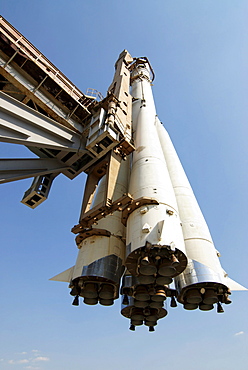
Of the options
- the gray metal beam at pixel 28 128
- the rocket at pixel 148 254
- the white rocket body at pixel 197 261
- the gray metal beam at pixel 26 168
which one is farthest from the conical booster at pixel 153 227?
the gray metal beam at pixel 26 168

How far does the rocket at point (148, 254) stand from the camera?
931cm

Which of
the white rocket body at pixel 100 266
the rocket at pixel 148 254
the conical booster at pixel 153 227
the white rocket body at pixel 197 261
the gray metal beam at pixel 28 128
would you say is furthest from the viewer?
the white rocket body at pixel 100 266

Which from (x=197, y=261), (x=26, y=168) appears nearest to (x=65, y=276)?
(x=26, y=168)

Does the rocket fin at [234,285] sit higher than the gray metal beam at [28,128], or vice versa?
the gray metal beam at [28,128]

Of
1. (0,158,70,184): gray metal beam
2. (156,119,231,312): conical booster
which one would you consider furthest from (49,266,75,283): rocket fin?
(156,119,231,312): conical booster

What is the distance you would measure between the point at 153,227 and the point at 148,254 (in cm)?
93

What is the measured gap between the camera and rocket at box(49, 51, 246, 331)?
30.6ft

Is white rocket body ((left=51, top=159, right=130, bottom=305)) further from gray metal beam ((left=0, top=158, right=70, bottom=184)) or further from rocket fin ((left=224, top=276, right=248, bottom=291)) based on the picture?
Answer: rocket fin ((left=224, top=276, right=248, bottom=291))

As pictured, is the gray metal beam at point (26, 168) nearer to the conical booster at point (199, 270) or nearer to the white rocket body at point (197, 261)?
the white rocket body at point (197, 261)

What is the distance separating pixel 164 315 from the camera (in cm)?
1205

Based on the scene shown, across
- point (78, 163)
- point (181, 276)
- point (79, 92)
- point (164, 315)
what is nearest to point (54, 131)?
point (78, 163)

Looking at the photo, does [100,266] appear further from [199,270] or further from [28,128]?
[28,128]

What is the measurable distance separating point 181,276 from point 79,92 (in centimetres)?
1038

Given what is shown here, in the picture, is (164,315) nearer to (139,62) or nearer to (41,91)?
(41,91)
